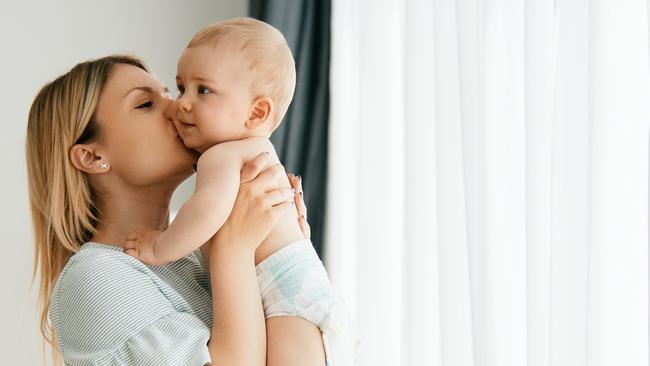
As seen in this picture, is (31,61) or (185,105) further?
(31,61)

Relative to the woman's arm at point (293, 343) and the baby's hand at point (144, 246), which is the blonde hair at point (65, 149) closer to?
the baby's hand at point (144, 246)

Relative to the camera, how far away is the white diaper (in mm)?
1507

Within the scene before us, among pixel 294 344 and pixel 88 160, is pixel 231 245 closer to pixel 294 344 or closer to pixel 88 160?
pixel 294 344

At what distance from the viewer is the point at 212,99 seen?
1.67m

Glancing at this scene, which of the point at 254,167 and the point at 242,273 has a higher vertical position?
the point at 254,167

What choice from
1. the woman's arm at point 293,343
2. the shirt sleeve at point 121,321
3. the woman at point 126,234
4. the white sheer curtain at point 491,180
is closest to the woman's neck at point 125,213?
the woman at point 126,234

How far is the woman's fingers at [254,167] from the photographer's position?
159 cm

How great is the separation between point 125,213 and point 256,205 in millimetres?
323

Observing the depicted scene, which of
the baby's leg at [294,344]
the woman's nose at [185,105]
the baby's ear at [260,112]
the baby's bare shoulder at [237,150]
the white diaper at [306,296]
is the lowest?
the baby's leg at [294,344]

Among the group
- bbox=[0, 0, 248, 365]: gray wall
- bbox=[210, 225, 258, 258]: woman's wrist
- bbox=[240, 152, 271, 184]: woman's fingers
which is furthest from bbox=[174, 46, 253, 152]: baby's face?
bbox=[0, 0, 248, 365]: gray wall

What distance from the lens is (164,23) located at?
11.0 ft

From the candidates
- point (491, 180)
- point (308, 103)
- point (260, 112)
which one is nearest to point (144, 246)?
point (260, 112)

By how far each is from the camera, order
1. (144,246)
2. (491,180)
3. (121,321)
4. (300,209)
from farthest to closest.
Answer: (491,180)
(300,209)
(144,246)
(121,321)

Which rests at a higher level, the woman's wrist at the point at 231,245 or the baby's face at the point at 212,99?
the baby's face at the point at 212,99
